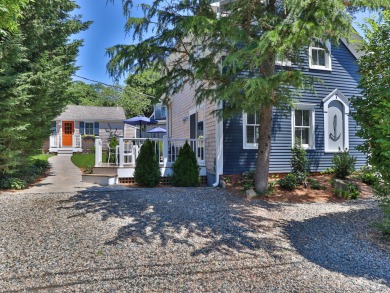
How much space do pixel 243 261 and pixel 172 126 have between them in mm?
11928

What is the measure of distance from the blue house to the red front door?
13.5m

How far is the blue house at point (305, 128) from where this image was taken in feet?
28.7

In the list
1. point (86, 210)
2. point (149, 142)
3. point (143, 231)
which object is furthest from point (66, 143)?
point (143, 231)

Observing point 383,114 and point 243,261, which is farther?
point 383,114

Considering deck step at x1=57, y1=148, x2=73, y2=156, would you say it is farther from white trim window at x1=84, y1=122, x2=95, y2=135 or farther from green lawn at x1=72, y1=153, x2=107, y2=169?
green lawn at x1=72, y1=153, x2=107, y2=169

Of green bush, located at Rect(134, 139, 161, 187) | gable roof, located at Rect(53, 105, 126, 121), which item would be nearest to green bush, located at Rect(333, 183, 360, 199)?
green bush, located at Rect(134, 139, 161, 187)

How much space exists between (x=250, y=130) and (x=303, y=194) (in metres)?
2.58

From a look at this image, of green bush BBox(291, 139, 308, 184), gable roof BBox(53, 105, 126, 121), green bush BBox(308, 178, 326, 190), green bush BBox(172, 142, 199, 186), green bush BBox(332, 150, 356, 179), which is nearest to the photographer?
green bush BBox(308, 178, 326, 190)

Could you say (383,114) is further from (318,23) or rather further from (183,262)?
(183,262)

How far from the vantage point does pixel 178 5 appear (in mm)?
6234

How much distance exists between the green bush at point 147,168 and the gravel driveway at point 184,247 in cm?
194

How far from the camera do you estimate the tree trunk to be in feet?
23.8

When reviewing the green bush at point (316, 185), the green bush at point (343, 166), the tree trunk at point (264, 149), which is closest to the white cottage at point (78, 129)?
the tree trunk at point (264, 149)

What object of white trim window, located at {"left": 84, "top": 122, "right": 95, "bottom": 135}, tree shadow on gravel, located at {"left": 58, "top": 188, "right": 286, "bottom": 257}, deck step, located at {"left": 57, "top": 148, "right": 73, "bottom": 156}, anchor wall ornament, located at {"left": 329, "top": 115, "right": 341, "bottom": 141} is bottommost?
tree shadow on gravel, located at {"left": 58, "top": 188, "right": 286, "bottom": 257}
